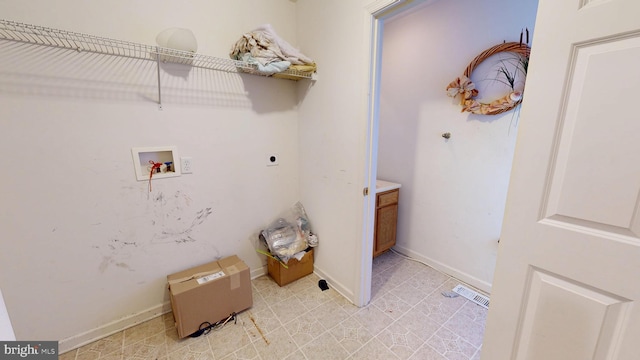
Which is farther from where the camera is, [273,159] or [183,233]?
[273,159]

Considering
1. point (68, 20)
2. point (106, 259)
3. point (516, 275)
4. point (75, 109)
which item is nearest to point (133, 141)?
point (75, 109)

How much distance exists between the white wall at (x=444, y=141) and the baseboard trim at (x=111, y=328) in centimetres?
223

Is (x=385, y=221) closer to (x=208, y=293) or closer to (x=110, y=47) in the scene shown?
(x=208, y=293)

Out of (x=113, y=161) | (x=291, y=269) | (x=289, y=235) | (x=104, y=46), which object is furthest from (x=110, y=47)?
(x=291, y=269)

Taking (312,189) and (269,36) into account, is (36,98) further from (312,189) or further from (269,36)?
(312,189)

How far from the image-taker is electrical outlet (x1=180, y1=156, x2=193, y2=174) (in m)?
1.60

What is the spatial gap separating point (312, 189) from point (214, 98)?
105cm

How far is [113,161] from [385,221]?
2145 millimetres

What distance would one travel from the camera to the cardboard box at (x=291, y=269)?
6.48ft

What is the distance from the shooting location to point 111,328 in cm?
151

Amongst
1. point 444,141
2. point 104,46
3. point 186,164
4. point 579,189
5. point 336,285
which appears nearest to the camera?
point 579,189

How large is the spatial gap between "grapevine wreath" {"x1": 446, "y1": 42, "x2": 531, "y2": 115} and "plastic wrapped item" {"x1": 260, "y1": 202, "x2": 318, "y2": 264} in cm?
164

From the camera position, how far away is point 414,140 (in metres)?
2.26

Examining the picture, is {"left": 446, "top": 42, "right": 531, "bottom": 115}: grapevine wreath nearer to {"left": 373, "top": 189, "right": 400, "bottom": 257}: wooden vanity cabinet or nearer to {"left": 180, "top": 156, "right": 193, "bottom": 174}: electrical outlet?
{"left": 373, "top": 189, "right": 400, "bottom": 257}: wooden vanity cabinet
